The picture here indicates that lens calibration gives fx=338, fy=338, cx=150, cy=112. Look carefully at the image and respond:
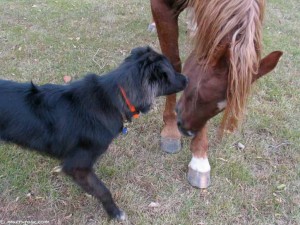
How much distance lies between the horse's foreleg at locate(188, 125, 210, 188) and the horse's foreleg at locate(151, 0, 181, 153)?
25 cm

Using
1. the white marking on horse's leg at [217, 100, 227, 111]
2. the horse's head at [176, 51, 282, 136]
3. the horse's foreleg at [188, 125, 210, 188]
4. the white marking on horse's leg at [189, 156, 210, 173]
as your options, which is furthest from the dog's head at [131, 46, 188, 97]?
the white marking on horse's leg at [189, 156, 210, 173]

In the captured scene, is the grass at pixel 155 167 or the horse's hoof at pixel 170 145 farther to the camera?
the horse's hoof at pixel 170 145

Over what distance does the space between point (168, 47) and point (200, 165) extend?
0.91 metres

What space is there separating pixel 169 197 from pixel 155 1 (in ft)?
4.56

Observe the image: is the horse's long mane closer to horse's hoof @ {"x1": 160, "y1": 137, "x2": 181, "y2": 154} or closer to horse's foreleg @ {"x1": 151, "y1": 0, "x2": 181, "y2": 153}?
horse's foreleg @ {"x1": 151, "y1": 0, "x2": 181, "y2": 153}

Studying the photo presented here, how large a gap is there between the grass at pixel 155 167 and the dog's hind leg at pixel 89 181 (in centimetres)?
15

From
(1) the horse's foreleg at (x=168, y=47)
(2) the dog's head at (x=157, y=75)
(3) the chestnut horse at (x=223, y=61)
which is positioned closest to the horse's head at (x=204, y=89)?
(3) the chestnut horse at (x=223, y=61)

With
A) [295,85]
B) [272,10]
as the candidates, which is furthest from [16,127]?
[272,10]

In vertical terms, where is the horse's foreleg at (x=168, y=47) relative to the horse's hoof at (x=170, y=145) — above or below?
above

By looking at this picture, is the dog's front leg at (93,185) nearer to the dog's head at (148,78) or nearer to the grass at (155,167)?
the grass at (155,167)

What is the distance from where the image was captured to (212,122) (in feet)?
10.5

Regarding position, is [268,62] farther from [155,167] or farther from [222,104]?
[155,167]

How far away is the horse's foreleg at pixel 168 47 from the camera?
2.32 meters

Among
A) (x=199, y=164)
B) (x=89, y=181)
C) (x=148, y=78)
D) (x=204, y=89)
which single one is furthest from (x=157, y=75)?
(x=199, y=164)
